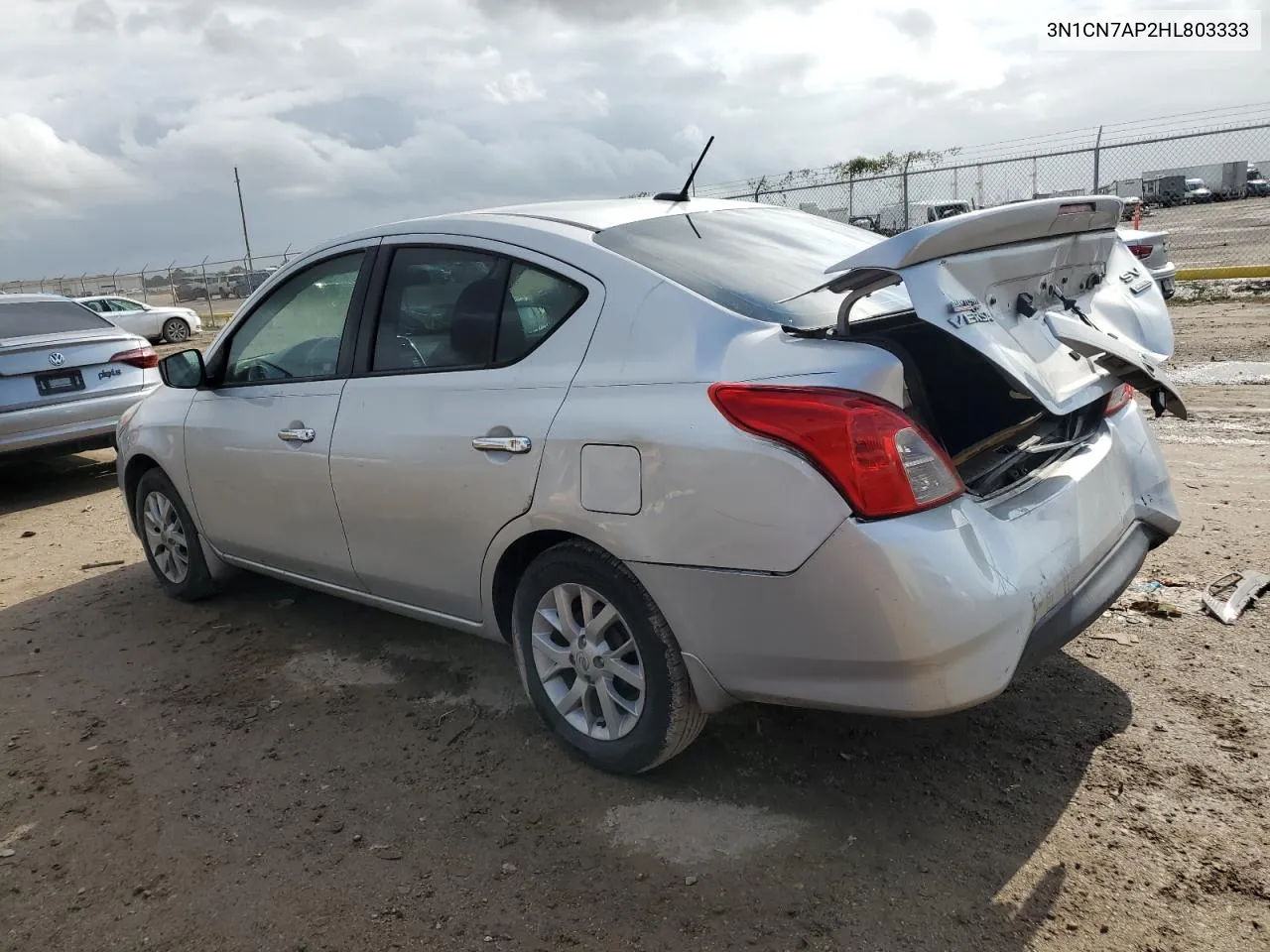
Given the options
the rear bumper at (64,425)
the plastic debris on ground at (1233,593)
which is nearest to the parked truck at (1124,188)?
the plastic debris on ground at (1233,593)

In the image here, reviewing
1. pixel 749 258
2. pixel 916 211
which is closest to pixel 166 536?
pixel 749 258

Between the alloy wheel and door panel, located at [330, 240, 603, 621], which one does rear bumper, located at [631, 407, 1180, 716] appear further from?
the alloy wheel

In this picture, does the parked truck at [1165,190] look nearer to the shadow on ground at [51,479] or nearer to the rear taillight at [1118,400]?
the shadow on ground at [51,479]

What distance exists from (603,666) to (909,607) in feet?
3.29

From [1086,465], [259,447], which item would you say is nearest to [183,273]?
[259,447]

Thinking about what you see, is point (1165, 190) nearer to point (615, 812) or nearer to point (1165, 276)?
point (1165, 276)

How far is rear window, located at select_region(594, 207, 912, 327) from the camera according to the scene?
2842 mm

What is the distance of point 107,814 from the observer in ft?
10.3

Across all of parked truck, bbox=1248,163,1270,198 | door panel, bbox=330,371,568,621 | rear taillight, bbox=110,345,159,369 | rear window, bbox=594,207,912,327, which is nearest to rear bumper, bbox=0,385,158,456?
rear taillight, bbox=110,345,159,369

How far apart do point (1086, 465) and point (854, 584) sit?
1027 millimetres

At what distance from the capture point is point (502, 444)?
3.04m

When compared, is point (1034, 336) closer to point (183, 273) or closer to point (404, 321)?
point (404, 321)

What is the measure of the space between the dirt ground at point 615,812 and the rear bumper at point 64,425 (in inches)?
151

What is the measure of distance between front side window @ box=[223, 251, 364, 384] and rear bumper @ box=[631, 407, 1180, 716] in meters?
1.82
